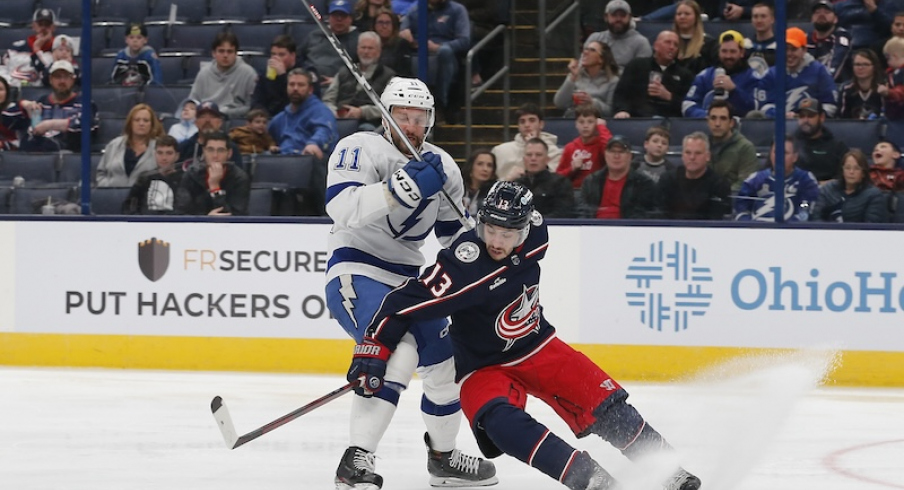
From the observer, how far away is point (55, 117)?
703 centimetres

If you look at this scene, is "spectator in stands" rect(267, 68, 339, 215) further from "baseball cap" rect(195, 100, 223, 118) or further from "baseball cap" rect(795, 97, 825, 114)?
"baseball cap" rect(795, 97, 825, 114)

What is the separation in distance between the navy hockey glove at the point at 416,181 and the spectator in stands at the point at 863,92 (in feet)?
9.79

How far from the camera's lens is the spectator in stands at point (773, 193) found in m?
6.08

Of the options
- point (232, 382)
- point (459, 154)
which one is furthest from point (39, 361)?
point (459, 154)

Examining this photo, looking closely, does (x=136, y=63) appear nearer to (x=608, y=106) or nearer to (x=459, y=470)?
(x=608, y=106)

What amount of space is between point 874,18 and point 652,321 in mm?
1681

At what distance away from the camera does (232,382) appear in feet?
20.5

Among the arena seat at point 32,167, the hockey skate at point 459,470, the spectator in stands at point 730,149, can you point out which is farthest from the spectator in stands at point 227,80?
the hockey skate at point 459,470

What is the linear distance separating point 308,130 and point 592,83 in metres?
1.36

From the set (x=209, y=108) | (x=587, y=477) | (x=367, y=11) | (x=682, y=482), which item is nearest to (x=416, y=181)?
(x=587, y=477)

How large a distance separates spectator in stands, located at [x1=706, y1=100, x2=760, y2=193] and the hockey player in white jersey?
2.30m

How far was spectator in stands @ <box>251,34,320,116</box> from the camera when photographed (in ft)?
22.0

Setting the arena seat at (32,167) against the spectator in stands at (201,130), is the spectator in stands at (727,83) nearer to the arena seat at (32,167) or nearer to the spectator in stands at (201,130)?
the spectator in stands at (201,130)

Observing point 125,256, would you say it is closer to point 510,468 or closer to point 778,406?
point 510,468
